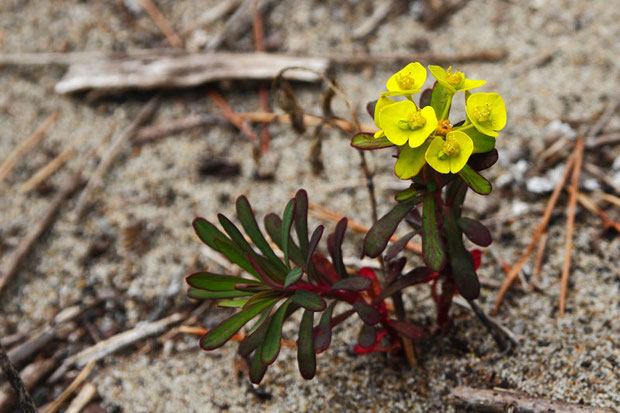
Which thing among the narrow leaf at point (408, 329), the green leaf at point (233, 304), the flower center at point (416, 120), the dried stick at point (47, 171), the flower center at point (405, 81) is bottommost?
the narrow leaf at point (408, 329)

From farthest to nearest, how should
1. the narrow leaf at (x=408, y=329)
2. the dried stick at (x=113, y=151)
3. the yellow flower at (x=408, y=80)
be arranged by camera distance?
the dried stick at (x=113, y=151) < the narrow leaf at (x=408, y=329) < the yellow flower at (x=408, y=80)

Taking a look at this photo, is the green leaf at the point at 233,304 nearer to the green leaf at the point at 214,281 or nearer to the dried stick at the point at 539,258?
the green leaf at the point at 214,281

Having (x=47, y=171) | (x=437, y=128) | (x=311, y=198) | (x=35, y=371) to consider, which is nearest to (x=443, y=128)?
(x=437, y=128)

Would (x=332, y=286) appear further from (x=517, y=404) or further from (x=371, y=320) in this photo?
(x=517, y=404)

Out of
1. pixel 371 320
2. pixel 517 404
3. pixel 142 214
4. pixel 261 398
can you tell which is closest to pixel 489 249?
pixel 517 404

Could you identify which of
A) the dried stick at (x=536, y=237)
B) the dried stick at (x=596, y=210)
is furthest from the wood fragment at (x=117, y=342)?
the dried stick at (x=596, y=210)

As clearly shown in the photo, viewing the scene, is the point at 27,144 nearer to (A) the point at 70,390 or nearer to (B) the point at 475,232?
(A) the point at 70,390

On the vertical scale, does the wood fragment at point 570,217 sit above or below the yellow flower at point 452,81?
below
